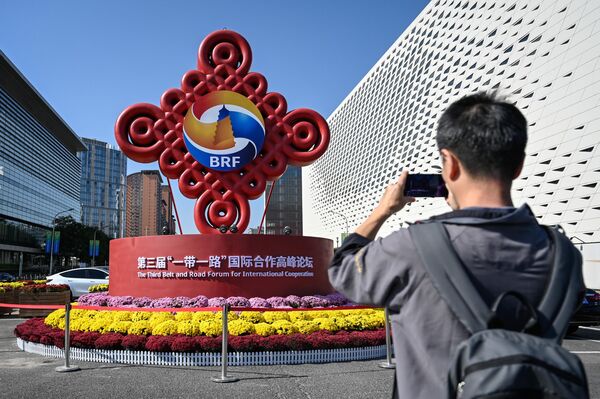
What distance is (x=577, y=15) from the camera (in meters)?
32.5

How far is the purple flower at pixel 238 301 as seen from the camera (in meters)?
11.2

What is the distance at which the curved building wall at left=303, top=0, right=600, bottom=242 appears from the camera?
30.7 metres

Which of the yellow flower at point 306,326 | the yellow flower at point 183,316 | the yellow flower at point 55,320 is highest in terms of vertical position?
the yellow flower at point 183,316

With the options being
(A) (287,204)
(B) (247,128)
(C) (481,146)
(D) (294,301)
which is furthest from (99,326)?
(A) (287,204)

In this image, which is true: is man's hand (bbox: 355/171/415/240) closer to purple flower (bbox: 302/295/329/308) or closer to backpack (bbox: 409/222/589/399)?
backpack (bbox: 409/222/589/399)

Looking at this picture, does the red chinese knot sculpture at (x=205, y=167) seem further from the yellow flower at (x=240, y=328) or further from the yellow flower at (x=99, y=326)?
the yellow flower at (x=240, y=328)

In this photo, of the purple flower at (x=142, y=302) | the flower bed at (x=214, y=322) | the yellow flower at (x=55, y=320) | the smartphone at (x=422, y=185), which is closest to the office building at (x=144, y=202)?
the purple flower at (x=142, y=302)

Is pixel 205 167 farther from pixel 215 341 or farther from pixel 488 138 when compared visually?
pixel 488 138

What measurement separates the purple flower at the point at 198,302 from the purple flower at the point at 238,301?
0.56 metres

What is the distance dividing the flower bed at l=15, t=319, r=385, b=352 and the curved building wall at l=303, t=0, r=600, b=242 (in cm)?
707

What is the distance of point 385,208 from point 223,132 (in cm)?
1207

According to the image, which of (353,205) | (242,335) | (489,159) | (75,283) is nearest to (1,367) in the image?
(242,335)

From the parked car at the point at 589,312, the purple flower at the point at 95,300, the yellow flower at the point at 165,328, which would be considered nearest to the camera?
the yellow flower at the point at 165,328

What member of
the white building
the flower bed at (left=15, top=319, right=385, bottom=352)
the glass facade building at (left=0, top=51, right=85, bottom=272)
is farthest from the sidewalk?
the glass facade building at (left=0, top=51, right=85, bottom=272)
